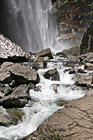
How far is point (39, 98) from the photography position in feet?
27.1

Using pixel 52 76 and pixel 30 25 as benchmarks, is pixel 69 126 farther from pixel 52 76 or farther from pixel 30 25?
pixel 30 25

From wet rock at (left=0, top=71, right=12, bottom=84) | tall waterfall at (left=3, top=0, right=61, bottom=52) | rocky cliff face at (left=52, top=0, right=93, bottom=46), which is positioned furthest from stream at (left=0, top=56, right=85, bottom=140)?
tall waterfall at (left=3, top=0, right=61, bottom=52)

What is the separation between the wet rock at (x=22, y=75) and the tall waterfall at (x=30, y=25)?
2091 cm

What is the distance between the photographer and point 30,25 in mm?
32438

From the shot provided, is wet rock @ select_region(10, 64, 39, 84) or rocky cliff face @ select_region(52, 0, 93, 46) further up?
rocky cliff face @ select_region(52, 0, 93, 46)

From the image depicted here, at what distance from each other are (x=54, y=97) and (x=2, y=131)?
150 inches

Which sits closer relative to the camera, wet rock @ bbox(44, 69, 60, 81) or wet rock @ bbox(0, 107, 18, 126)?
wet rock @ bbox(0, 107, 18, 126)

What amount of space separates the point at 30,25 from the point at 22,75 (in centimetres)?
2441

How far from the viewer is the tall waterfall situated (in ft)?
103

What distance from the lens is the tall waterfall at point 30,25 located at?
3150cm

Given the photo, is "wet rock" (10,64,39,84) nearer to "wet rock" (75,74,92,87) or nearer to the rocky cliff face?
"wet rock" (75,74,92,87)

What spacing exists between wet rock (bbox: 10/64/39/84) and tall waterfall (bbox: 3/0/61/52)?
20910 mm

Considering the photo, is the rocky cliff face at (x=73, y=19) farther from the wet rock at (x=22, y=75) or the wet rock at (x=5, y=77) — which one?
the wet rock at (x=5, y=77)

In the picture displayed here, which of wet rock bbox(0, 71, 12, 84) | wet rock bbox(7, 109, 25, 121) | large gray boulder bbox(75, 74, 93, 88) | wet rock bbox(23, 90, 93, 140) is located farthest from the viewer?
large gray boulder bbox(75, 74, 93, 88)
